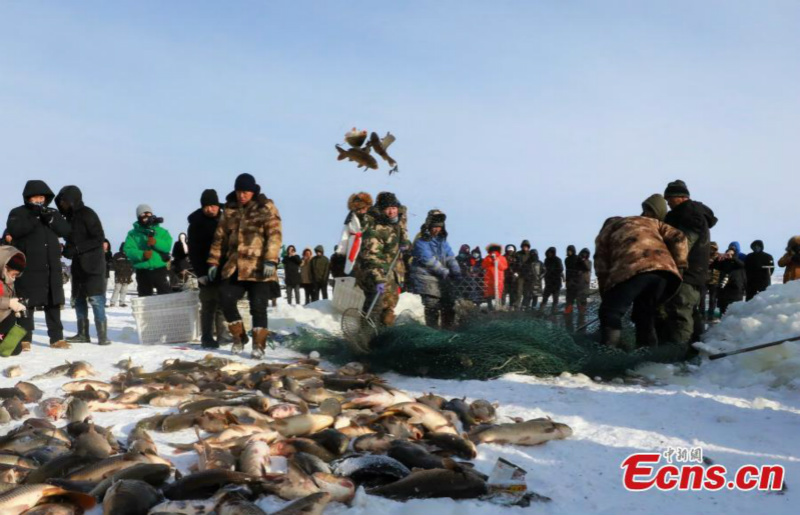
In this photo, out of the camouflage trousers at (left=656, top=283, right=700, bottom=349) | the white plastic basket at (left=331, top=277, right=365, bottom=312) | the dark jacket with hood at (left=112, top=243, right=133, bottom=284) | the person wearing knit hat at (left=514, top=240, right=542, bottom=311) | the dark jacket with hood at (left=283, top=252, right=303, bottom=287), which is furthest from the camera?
the dark jacket with hood at (left=283, top=252, right=303, bottom=287)

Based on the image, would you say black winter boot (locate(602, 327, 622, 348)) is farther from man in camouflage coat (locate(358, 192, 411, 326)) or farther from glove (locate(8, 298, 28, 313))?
glove (locate(8, 298, 28, 313))

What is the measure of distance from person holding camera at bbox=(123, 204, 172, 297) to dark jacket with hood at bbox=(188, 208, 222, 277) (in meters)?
1.01

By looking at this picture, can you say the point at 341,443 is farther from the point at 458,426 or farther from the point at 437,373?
the point at 437,373

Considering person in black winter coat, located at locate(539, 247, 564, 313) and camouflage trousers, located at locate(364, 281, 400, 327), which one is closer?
camouflage trousers, located at locate(364, 281, 400, 327)

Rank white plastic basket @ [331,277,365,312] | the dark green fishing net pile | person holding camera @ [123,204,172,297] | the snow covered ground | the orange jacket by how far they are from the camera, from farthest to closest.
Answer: the orange jacket < white plastic basket @ [331,277,365,312] < person holding camera @ [123,204,172,297] < the dark green fishing net pile < the snow covered ground

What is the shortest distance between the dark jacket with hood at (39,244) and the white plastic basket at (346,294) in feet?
13.2

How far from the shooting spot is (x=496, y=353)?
7172 mm

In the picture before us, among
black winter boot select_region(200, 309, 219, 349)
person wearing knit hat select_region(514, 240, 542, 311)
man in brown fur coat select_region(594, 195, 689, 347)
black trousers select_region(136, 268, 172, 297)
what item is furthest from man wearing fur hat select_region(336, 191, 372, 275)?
person wearing knit hat select_region(514, 240, 542, 311)

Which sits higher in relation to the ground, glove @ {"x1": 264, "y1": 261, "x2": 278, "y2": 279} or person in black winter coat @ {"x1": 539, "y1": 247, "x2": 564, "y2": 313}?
glove @ {"x1": 264, "y1": 261, "x2": 278, "y2": 279}

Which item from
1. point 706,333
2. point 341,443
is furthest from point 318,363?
point 706,333

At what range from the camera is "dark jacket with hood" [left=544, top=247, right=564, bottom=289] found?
16859 mm

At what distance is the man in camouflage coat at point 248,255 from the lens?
8180mm

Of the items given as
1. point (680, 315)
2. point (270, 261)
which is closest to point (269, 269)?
point (270, 261)

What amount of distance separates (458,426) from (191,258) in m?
5.47
